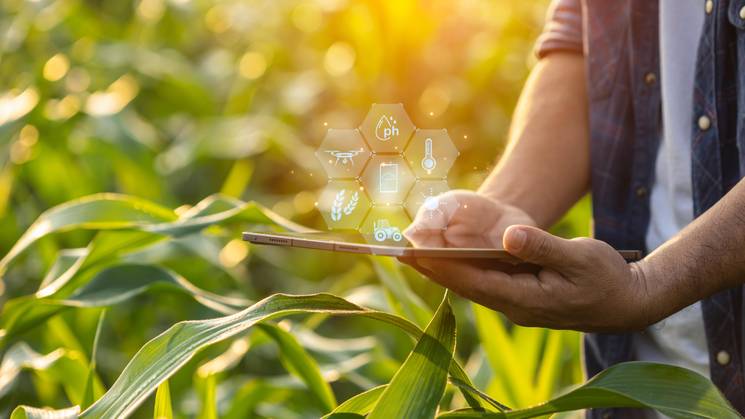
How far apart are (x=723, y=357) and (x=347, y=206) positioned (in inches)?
16.3

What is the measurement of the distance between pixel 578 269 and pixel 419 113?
157 cm

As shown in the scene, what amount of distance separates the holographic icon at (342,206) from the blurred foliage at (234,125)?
24 centimetres

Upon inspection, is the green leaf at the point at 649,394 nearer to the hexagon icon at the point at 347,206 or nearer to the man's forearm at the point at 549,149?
the hexagon icon at the point at 347,206

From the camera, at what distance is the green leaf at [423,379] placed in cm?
69

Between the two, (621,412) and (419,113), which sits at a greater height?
(419,113)

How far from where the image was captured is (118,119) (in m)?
1.77

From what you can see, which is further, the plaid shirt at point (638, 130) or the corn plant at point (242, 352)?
the plaid shirt at point (638, 130)

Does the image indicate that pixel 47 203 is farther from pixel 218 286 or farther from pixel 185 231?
pixel 185 231

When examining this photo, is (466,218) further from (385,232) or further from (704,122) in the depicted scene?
(704,122)

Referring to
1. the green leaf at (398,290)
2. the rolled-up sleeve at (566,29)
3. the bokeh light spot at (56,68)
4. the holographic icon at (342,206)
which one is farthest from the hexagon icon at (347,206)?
the bokeh light spot at (56,68)

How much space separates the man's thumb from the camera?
68cm

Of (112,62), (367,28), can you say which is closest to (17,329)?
(112,62)

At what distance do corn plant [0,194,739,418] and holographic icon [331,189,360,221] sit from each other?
77 millimetres

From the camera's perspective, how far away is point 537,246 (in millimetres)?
688
